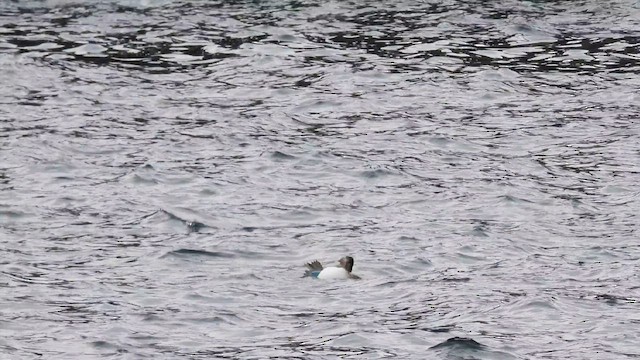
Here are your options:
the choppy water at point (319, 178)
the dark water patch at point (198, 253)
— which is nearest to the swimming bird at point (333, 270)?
the choppy water at point (319, 178)

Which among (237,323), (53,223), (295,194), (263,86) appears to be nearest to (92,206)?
(53,223)

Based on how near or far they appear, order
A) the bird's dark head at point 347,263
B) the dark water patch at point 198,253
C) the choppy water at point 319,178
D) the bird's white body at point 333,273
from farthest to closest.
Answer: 1. the dark water patch at point 198,253
2. the bird's dark head at point 347,263
3. the bird's white body at point 333,273
4. the choppy water at point 319,178

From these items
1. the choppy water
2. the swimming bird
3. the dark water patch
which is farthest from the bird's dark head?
the dark water patch

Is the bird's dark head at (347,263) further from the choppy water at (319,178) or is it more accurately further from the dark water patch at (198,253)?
the dark water patch at (198,253)

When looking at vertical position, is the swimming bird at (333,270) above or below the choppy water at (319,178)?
above

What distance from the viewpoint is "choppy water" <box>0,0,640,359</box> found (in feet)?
36.1

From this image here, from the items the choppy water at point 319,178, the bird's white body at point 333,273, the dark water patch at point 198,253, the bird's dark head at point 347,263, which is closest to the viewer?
the choppy water at point 319,178

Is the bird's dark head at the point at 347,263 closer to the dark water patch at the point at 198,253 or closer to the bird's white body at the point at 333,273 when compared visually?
the bird's white body at the point at 333,273

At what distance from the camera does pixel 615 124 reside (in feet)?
55.9

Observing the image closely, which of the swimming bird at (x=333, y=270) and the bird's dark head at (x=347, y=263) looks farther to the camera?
the bird's dark head at (x=347, y=263)

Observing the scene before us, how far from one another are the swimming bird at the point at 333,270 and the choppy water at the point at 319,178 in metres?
0.12

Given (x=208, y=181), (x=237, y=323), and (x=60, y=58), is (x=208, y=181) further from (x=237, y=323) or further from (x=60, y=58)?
(x=60, y=58)

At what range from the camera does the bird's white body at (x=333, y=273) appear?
11844 millimetres

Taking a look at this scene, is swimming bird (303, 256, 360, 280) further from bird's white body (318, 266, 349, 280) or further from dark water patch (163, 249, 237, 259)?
dark water patch (163, 249, 237, 259)
